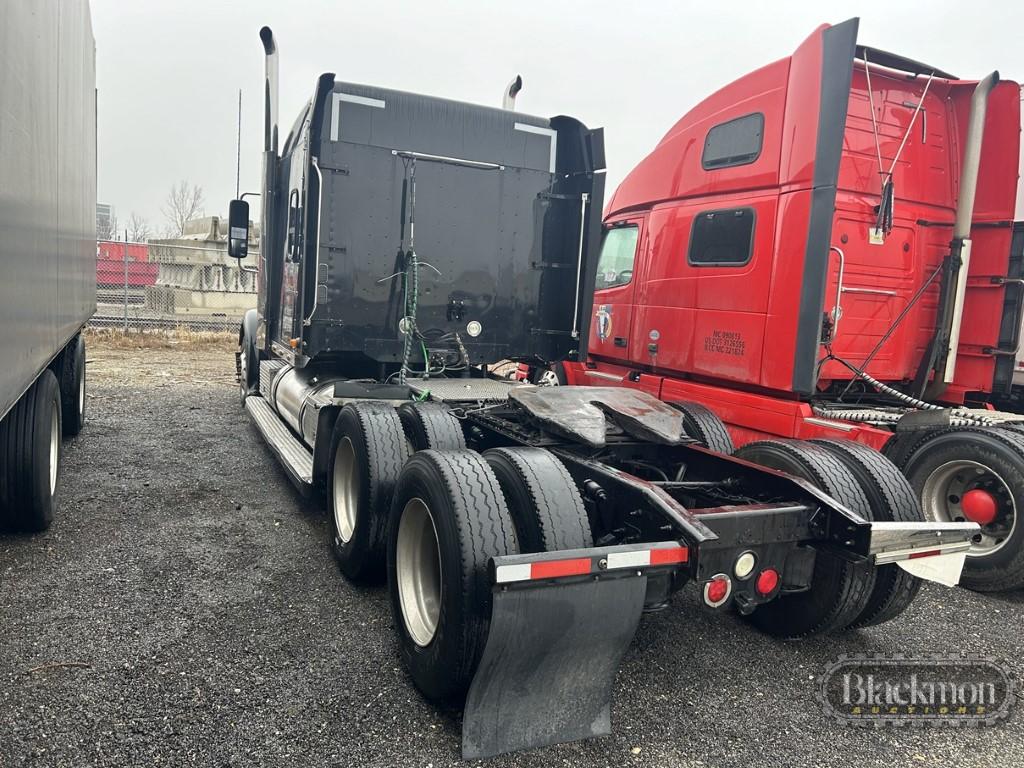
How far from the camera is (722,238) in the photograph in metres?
6.10

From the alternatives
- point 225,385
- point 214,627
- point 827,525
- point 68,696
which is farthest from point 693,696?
point 225,385

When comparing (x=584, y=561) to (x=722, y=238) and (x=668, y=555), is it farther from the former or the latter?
(x=722, y=238)

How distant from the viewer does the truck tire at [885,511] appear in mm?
3326

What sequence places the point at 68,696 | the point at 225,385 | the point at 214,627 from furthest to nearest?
→ the point at 225,385 < the point at 214,627 < the point at 68,696

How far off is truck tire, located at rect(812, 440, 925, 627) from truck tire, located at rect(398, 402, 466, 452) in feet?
6.88

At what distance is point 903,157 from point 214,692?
19.6ft

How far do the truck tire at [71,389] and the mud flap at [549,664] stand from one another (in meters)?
6.17

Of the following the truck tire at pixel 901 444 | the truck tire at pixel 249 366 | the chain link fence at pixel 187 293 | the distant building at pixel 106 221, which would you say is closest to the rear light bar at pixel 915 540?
the truck tire at pixel 901 444

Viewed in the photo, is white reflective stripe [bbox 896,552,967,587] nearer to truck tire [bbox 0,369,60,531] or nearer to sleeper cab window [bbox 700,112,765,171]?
sleeper cab window [bbox 700,112,765,171]

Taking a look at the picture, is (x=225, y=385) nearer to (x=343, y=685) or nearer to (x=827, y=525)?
(x=343, y=685)

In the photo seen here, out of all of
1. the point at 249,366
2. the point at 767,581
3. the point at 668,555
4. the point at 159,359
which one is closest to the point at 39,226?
the point at 668,555

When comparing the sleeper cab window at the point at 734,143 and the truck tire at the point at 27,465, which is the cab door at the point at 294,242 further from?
the sleeper cab window at the point at 734,143

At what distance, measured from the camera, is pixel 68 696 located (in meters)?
2.86

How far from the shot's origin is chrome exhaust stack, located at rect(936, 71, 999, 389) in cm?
571
